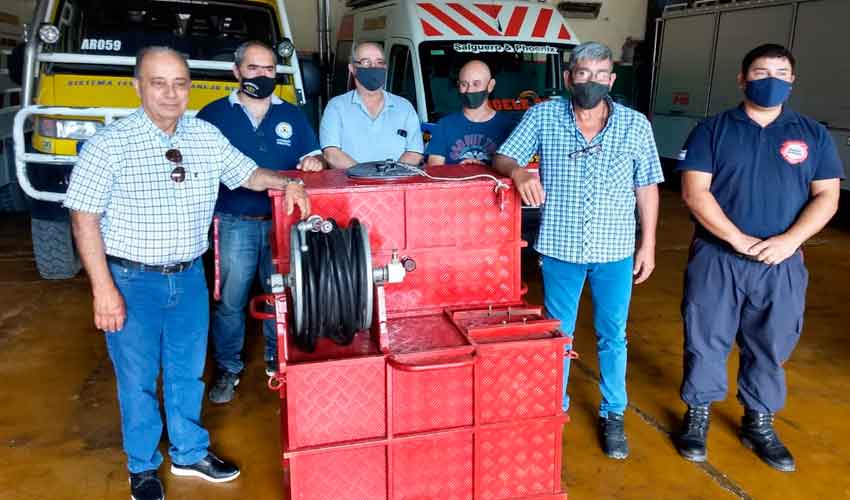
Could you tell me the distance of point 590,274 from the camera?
3.23 m

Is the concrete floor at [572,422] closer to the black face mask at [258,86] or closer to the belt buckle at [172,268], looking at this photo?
the belt buckle at [172,268]

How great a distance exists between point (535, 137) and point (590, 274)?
2.20ft

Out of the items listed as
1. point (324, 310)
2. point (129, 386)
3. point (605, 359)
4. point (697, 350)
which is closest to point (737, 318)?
point (697, 350)

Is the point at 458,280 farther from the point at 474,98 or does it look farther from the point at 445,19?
the point at 445,19

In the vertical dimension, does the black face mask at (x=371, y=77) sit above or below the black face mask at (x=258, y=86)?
above

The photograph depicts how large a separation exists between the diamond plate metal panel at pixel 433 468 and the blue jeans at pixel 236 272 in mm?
1295

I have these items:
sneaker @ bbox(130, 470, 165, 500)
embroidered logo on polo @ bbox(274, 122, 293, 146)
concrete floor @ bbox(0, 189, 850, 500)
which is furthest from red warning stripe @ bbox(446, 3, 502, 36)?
sneaker @ bbox(130, 470, 165, 500)

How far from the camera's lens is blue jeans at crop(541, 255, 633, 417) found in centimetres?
318

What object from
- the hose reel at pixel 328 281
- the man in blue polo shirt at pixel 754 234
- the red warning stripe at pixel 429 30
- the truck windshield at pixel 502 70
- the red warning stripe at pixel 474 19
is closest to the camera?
the hose reel at pixel 328 281

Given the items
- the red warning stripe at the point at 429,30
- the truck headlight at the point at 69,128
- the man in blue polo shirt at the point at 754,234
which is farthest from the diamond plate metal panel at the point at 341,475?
the red warning stripe at the point at 429,30

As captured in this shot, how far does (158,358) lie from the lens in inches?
114

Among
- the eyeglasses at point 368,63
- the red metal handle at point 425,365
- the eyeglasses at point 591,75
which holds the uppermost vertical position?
the eyeglasses at point 368,63

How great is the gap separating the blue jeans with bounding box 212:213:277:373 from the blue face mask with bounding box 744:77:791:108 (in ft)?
7.84

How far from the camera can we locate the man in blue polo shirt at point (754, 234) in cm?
308
